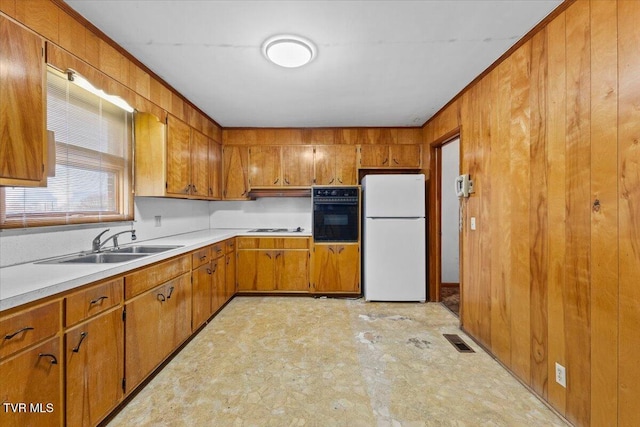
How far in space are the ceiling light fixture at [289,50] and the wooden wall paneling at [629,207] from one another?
1649 mm

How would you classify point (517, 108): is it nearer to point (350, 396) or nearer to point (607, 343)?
point (607, 343)

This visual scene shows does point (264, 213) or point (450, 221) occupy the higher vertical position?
point (264, 213)

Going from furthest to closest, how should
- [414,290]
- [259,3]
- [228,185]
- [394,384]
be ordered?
[228,185]
[414,290]
[394,384]
[259,3]

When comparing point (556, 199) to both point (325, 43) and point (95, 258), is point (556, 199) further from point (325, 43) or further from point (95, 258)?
point (95, 258)

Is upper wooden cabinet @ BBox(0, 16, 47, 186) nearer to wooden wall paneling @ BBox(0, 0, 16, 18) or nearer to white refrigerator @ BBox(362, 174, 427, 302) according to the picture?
wooden wall paneling @ BBox(0, 0, 16, 18)

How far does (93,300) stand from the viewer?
1376 mm

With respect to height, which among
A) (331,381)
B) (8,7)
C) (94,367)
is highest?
(8,7)

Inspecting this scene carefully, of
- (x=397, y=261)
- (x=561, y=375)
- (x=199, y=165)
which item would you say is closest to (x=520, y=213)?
(x=561, y=375)

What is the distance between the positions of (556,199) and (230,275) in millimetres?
3268

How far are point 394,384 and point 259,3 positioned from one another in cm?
260

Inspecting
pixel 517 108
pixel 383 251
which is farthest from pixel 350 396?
pixel 517 108

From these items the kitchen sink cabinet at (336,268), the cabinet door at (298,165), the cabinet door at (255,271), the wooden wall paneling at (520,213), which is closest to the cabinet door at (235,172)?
the cabinet door at (298,165)

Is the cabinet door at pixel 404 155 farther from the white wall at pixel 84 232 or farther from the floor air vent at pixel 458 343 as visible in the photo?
the white wall at pixel 84 232

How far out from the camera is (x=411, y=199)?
11.1 feet
